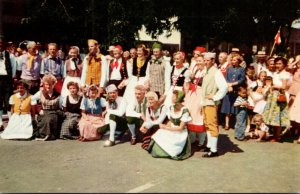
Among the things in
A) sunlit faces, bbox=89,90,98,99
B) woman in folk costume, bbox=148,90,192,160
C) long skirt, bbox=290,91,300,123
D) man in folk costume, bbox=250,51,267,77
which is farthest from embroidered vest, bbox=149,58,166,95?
man in folk costume, bbox=250,51,267,77

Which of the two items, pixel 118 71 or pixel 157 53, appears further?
pixel 118 71

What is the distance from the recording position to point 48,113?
9414 mm

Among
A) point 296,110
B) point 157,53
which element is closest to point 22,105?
point 157,53

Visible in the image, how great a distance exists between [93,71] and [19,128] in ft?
6.52

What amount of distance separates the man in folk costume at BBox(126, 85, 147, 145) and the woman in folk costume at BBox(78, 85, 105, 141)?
82cm

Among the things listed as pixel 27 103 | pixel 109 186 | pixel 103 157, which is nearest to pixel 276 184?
pixel 109 186

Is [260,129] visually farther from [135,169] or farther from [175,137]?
[135,169]

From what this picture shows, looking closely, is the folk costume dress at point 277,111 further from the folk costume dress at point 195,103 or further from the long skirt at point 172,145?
the long skirt at point 172,145

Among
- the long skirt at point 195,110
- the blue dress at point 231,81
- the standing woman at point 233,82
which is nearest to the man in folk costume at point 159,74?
the long skirt at point 195,110

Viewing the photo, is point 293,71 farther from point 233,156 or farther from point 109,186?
point 109,186

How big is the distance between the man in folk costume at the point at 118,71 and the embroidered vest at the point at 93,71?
0.28m

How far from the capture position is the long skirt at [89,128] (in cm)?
926

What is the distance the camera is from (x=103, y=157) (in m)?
7.79

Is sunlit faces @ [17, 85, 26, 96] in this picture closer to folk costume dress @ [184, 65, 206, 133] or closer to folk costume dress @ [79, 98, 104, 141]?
folk costume dress @ [79, 98, 104, 141]
